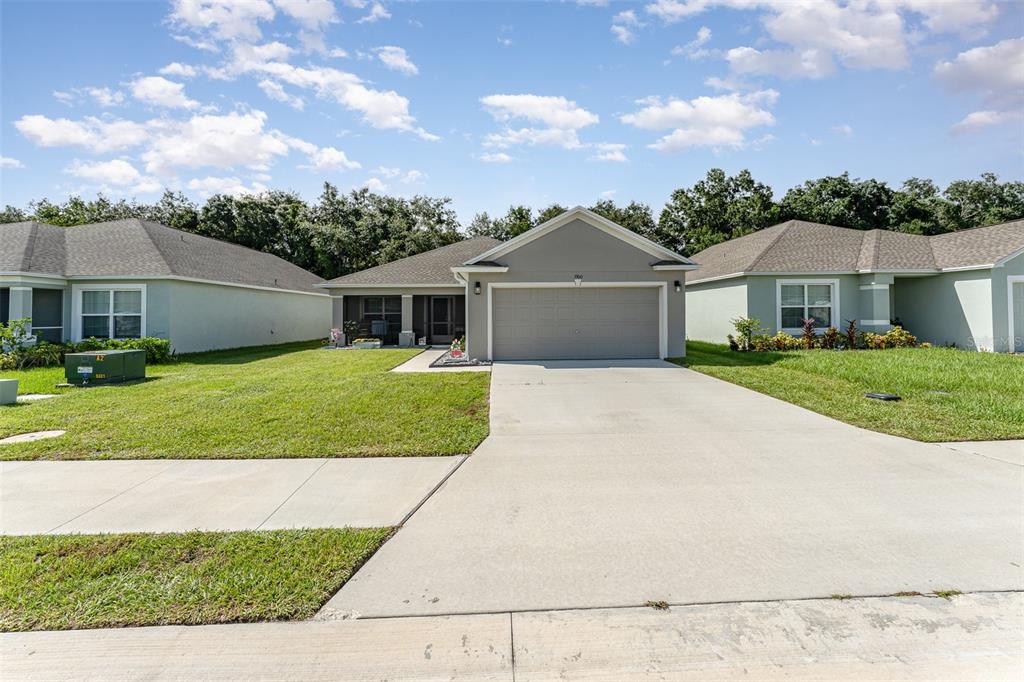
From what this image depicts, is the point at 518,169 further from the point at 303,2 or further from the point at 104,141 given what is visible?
the point at 104,141

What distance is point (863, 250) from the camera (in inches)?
727

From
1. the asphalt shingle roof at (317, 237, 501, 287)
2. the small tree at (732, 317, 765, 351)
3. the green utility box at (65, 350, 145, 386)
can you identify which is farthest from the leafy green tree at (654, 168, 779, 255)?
the green utility box at (65, 350, 145, 386)

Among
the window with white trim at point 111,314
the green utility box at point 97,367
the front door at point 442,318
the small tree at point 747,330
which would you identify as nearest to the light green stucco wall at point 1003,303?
the small tree at point 747,330

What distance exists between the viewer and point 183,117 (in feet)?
47.9

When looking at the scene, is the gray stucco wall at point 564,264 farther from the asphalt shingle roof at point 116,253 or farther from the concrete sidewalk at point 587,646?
the concrete sidewalk at point 587,646

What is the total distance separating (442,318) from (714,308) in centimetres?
1158

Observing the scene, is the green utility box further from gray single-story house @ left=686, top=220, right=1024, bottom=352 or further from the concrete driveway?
gray single-story house @ left=686, top=220, right=1024, bottom=352

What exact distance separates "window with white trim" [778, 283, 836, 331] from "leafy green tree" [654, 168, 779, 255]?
18.4 metres

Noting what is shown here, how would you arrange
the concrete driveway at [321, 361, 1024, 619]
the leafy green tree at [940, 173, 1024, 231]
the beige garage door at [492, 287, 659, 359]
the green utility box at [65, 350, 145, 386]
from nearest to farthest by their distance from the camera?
the concrete driveway at [321, 361, 1024, 619] < the green utility box at [65, 350, 145, 386] < the beige garage door at [492, 287, 659, 359] < the leafy green tree at [940, 173, 1024, 231]

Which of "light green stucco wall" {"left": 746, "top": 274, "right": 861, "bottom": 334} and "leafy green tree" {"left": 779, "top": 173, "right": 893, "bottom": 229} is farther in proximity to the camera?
"leafy green tree" {"left": 779, "top": 173, "right": 893, "bottom": 229}

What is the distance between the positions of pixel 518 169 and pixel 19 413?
56.7ft

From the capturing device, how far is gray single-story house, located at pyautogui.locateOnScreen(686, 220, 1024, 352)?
15.5m

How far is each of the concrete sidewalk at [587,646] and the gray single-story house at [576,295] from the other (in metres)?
11.8

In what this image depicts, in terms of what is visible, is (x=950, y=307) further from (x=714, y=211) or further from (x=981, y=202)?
(x=981, y=202)
